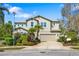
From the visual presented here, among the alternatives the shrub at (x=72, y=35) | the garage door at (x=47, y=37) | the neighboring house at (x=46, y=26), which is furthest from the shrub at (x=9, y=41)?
the shrub at (x=72, y=35)

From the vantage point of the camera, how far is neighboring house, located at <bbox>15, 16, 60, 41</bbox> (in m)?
11.3

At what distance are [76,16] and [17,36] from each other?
1224 millimetres

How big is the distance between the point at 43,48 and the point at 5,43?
0.76 m

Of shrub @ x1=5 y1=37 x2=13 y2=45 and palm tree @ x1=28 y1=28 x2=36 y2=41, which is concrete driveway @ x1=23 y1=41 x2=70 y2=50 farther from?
shrub @ x1=5 y1=37 x2=13 y2=45

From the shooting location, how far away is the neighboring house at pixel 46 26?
11289 mm

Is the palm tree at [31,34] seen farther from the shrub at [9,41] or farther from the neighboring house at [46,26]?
the shrub at [9,41]

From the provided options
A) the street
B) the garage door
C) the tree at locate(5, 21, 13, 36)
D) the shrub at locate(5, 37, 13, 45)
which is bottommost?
the street

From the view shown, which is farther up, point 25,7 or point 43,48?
point 25,7

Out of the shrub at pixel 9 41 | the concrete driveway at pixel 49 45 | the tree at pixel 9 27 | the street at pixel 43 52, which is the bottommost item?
the street at pixel 43 52

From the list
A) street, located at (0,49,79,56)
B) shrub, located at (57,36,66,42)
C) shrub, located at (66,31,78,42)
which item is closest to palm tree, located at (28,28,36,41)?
street, located at (0,49,79,56)

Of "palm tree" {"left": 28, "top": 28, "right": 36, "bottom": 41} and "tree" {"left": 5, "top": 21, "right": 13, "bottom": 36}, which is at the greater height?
"tree" {"left": 5, "top": 21, "right": 13, "bottom": 36}

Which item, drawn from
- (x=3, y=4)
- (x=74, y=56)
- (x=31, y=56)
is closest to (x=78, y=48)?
(x=74, y=56)

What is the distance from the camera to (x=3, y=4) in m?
11.2

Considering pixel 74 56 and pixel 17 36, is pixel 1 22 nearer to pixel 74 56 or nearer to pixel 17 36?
pixel 17 36
